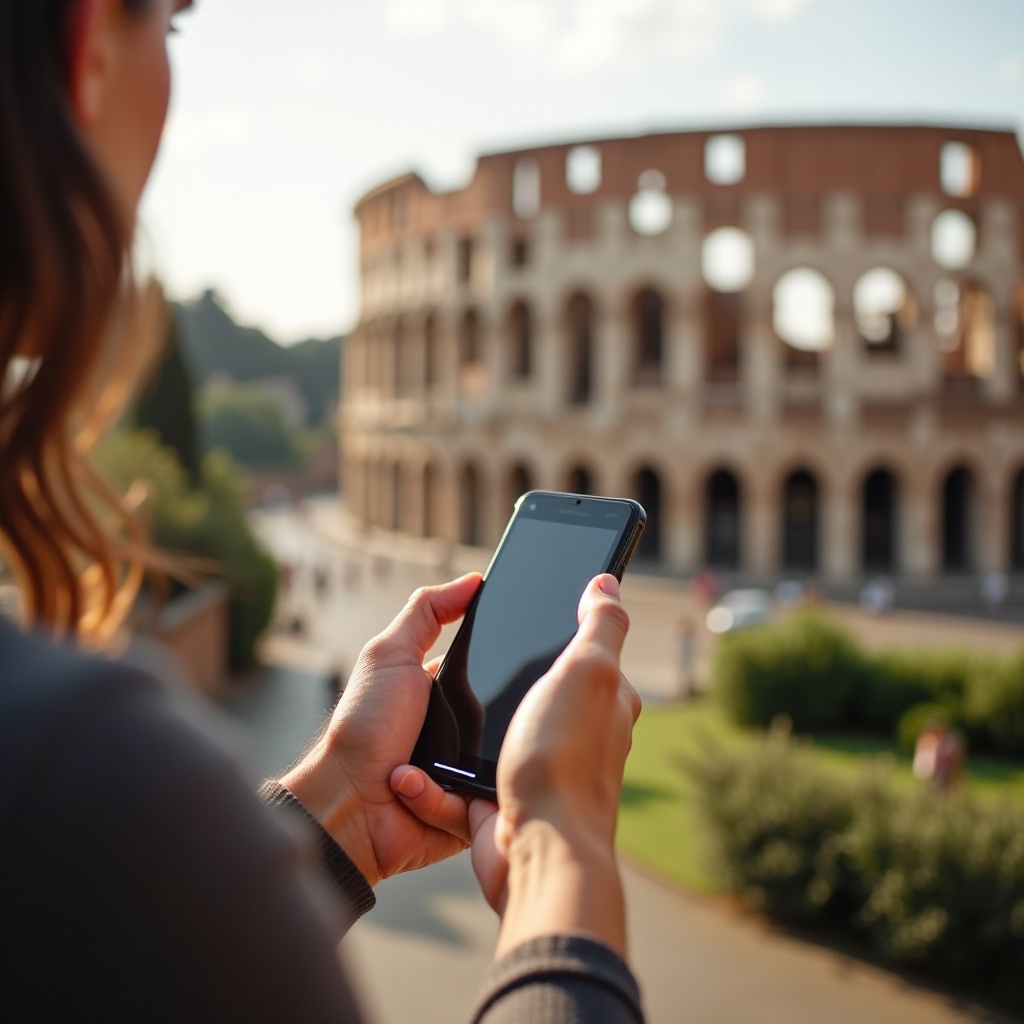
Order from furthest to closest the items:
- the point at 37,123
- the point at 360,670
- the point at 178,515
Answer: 1. the point at 178,515
2. the point at 360,670
3. the point at 37,123

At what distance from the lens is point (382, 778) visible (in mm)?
2156

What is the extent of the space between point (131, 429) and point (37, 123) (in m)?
22.1

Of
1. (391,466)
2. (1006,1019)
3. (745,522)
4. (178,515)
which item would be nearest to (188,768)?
(1006,1019)

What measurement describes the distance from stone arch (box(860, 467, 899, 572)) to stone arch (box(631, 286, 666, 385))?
7471mm

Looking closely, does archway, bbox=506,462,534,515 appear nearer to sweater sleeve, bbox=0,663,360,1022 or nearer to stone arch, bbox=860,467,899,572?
stone arch, bbox=860,467,899,572

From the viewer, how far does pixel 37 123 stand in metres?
1.01

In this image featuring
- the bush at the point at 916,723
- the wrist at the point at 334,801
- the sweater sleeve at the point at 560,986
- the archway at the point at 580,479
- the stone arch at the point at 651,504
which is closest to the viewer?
the sweater sleeve at the point at 560,986

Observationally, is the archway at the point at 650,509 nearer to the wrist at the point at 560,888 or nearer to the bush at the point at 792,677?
the bush at the point at 792,677

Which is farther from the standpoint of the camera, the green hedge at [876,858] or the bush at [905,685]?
the bush at [905,685]

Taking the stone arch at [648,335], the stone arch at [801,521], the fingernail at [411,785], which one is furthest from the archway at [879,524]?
the fingernail at [411,785]

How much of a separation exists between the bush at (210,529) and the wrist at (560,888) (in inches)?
617

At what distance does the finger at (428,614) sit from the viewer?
90.0 inches

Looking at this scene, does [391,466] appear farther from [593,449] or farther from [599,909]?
[599,909]

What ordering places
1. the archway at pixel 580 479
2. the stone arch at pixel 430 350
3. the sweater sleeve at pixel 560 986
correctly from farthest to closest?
1. the stone arch at pixel 430 350
2. the archway at pixel 580 479
3. the sweater sleeve at pixel 560 986
